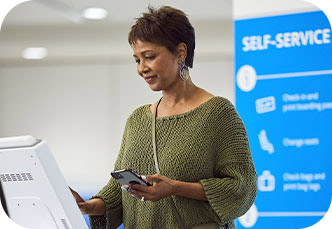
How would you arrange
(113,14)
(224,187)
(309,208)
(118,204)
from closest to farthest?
(224,187), (118,204), (309,208), (113,14)

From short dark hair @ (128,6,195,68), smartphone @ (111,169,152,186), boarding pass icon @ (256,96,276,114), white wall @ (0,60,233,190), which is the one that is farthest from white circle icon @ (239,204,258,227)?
smartphone @ (111,169,152,186)

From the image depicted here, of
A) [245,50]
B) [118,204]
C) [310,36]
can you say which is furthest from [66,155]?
[118,204]

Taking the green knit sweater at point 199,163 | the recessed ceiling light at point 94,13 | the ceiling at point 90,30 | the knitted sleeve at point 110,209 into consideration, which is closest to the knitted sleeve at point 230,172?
the green knit sweater at point 199,163

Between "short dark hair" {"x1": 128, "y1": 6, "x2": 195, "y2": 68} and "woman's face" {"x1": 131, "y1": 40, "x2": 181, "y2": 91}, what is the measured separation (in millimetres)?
18

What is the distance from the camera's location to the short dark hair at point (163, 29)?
5.39 ft

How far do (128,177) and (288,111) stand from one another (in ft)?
7.83

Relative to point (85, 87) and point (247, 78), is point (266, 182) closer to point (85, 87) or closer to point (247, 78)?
point (247, 78)

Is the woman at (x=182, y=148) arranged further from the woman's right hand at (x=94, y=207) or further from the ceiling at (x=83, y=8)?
the ceiling at (x=83, y=8)

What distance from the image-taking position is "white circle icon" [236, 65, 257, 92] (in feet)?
12.1

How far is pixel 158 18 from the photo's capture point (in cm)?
166

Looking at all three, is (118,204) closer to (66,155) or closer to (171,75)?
(171,75)

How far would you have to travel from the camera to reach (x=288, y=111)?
3582mm

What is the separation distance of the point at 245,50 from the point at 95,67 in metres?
2.34

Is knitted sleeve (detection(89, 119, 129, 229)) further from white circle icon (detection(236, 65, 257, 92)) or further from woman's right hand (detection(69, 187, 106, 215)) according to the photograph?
white circle icon (detection(236, 65, 257, 92))
